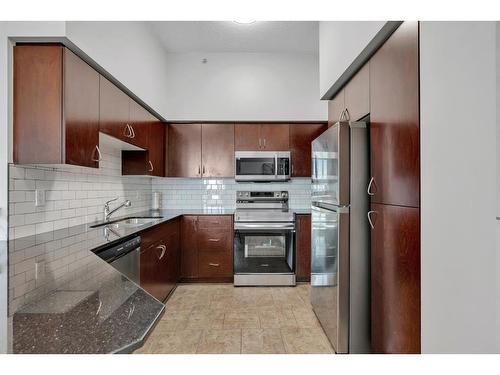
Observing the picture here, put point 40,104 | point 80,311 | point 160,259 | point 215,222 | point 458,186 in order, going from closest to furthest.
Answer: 1. point 80,311
2. point 458,186
3. point 40,104
4. point 160,259
5. point 215,222

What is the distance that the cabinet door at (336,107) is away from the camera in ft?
8.50

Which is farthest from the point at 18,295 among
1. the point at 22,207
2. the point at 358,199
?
the point at 358,199

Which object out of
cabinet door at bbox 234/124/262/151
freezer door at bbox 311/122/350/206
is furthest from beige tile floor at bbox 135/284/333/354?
cabinet door at bbox 234/124/262/151

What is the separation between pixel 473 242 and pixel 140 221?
300 centimetres

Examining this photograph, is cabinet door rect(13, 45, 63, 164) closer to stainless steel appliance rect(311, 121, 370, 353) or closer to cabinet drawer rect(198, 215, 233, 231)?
stainless steel appliance rect(311, 121, 370, 353)

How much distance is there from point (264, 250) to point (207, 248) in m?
0.69

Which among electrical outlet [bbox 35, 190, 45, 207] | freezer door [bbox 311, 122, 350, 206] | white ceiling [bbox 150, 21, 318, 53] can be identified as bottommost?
electrical outlet [bbox 35, 190, 45, 207]

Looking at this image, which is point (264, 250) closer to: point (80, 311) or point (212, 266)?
→ point (212, 266)

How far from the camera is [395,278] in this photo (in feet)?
5.43

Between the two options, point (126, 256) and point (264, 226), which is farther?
point (264, 226)

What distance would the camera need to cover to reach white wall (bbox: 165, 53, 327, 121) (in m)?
4.16

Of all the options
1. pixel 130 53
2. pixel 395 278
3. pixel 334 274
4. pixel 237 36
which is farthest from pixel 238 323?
pixel 237 36

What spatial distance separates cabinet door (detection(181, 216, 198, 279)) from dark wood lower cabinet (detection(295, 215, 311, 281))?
1221 mm

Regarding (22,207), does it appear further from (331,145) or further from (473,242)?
(473,242)
